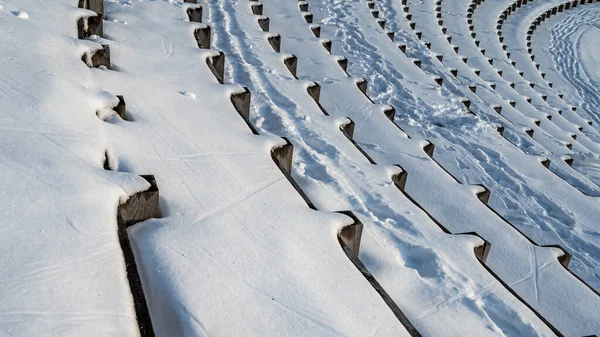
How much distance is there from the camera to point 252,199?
211 centimetres

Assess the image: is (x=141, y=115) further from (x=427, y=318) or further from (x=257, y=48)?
(x=257, y=48)

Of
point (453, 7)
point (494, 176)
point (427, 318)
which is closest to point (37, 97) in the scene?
point (427, 318)

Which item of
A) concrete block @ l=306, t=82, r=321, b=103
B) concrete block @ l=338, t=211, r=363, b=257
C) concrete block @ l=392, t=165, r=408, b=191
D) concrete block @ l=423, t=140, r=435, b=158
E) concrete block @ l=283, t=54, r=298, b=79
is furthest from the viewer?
concrete block @ l=283, t=54, r=298, b=79

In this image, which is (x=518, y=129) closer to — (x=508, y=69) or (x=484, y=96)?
(x=484, y=96)

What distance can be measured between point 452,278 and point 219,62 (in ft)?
6.43

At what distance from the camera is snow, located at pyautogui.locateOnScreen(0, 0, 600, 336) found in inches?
60.6

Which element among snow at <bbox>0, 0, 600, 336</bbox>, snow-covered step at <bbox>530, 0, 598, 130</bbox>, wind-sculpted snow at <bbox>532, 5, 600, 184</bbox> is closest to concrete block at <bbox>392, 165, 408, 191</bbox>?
snow at <bbox>0, 0, 600, 336</bbox>

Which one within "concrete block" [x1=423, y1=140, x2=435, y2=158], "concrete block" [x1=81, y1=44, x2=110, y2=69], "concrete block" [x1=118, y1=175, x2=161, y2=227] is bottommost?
"concrete block" [x1=423, y1=140, x2=435, y2=158]

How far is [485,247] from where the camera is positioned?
8.36ft

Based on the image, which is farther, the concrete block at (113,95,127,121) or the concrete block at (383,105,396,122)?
the concrete block at (383,105,396,122)

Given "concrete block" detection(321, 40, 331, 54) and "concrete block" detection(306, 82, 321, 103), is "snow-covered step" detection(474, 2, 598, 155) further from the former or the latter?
"concrete block" detection(306, 82, 321, 103)

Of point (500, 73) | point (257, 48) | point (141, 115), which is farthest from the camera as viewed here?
point (500, 73)

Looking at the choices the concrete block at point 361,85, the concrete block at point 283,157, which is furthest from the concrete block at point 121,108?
the concrete block at point 361,85

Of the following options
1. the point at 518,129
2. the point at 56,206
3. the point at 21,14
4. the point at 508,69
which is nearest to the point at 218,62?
the point at 21,14
